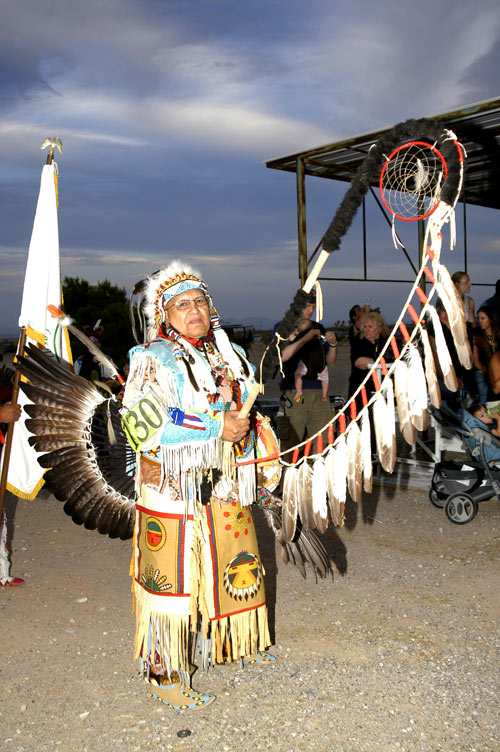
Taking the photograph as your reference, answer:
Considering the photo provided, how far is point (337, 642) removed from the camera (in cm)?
339

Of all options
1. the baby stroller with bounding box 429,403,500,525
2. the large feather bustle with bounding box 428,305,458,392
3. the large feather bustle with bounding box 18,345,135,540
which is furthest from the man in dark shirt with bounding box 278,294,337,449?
the large feather bustle with bounding box 428,305,458,392

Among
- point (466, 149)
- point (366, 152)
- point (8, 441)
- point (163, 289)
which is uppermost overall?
point (466, 149)

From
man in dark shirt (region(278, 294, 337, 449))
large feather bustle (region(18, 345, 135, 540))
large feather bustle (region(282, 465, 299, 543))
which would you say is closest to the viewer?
large feather bustle (region(282, 465, 299, 543))

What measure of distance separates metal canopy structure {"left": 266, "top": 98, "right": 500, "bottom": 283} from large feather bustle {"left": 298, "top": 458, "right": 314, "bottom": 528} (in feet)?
16.1

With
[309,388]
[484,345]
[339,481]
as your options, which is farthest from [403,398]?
[484,345]

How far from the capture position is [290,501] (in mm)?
2814

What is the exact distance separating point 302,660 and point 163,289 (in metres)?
2.00

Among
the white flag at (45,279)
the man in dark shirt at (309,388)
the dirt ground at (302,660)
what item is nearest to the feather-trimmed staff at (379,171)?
the dirt ground at (302,660)

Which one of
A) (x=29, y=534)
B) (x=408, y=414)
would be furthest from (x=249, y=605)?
(x=29, y=534)

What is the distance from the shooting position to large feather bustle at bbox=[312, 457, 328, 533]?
8.82ft

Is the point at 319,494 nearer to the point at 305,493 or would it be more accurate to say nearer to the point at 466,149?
the point at 305,493

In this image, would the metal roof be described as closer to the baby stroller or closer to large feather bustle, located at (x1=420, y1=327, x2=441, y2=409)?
the baby stroller

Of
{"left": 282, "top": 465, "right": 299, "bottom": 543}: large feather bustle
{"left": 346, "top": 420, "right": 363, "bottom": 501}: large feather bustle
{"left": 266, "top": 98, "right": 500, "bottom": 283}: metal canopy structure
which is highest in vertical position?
{"left": 266, "top": 98, "right": 500, "bottom": 283}: metal canopy structure

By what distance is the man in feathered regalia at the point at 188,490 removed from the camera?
2578mm
